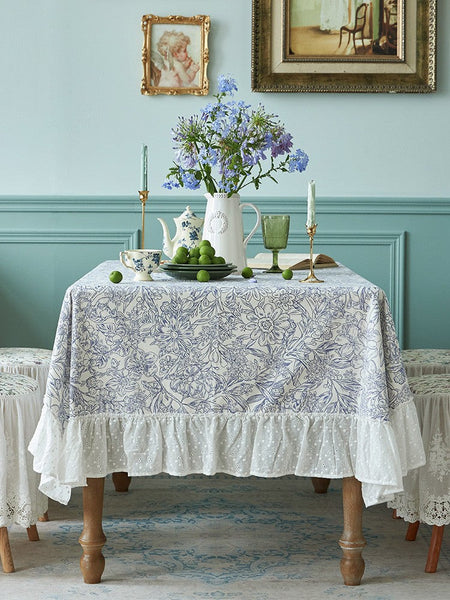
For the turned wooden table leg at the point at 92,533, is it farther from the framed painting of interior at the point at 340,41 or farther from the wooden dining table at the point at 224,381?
the framed painting of interior at the point at 340,41

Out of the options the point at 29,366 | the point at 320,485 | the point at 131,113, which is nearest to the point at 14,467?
the point at 29,366

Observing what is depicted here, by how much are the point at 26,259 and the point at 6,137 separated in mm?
524

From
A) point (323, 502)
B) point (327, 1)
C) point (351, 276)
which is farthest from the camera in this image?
point (327, 1)

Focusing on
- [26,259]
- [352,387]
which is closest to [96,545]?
[352,387]

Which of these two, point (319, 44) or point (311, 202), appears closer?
point (311, 202)

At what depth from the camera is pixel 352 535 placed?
2.14 m

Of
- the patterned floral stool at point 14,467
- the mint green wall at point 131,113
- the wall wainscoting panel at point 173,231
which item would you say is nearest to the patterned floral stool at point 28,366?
the patterned floral stool at point 14,467

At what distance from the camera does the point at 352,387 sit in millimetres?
2086

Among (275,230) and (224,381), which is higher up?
(275,230)

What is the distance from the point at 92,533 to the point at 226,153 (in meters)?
1.08

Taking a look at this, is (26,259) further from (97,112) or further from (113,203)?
(97,112)

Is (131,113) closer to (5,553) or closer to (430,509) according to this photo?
(5,553)

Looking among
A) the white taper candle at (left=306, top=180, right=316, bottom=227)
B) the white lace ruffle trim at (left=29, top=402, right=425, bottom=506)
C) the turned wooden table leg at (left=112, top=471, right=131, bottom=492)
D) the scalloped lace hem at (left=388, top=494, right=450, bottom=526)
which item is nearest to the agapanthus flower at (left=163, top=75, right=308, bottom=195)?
the white taper candle at (left=306, top=180, right=316, bottom=227)

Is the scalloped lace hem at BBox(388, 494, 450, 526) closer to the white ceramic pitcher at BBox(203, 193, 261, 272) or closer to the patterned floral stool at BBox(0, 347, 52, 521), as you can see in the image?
the white ceramic pitcher at BBox(203, 193, 261, 272)
